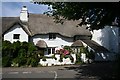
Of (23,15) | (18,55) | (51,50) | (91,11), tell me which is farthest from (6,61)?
(91,11)

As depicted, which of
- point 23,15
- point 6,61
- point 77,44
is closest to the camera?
point 6,61

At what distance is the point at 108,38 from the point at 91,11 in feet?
102

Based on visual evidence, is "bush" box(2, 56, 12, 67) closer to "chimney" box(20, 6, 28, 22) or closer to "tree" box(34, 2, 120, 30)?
"chimney" box(20, 6, 28, 22)

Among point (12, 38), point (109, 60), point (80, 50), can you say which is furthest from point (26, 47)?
point (109, 60)

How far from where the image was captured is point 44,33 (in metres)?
45.8

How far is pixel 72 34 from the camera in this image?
156 feet

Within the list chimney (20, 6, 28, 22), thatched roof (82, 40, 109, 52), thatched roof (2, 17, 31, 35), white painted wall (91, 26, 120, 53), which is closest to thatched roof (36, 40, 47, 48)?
thatched roof (2, 17, 31, 35)

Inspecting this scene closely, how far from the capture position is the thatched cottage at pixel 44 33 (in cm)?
4372

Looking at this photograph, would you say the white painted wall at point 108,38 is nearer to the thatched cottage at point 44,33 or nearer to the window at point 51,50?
the thatched cottage at point 44,33

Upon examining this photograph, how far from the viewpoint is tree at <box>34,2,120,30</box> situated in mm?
15883

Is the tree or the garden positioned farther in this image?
the garden

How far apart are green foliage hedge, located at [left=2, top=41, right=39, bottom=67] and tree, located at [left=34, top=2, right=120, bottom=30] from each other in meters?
17.5

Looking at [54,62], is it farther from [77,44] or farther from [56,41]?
[56,41]

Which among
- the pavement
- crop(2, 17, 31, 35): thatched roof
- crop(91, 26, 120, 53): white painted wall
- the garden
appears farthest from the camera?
crop(91, 26, 120, 53): white painted wall
